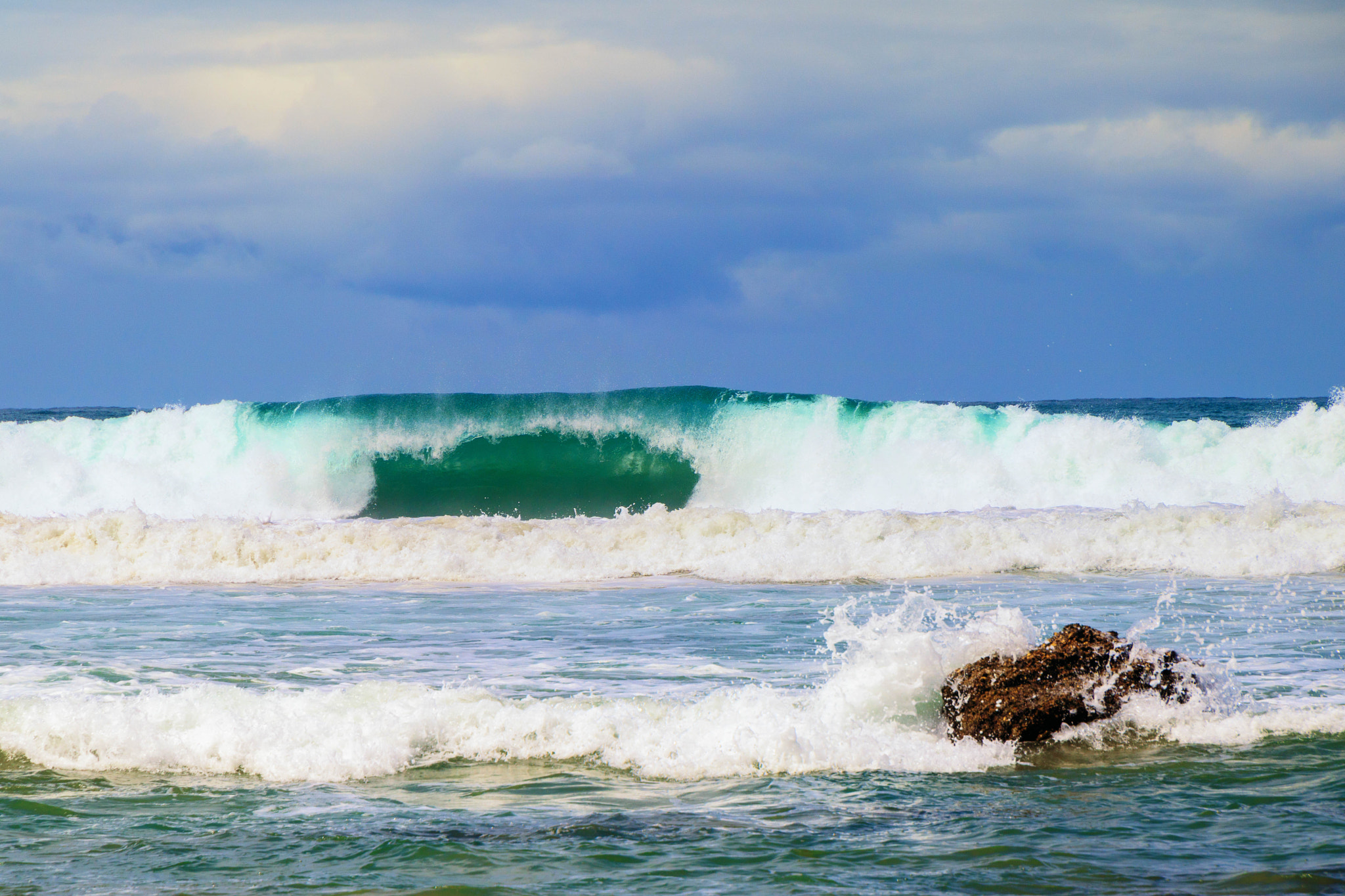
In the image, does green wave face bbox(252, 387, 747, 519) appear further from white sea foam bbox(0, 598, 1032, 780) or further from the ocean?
white sea foam bbox(0, 598, 1032, 780)

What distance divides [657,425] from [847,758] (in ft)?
62.0

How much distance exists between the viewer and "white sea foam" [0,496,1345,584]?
42.4 feet

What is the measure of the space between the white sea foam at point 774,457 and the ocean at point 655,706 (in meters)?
1.20

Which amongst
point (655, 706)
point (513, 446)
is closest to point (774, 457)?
point (513, 446)

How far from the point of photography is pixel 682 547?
558 inches

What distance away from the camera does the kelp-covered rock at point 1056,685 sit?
5.42 meters

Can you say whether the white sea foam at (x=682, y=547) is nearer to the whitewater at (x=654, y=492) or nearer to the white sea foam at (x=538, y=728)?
the whitewater at (x=654, y=492)

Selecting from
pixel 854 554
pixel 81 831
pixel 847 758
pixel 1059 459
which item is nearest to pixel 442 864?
pixel 81 831

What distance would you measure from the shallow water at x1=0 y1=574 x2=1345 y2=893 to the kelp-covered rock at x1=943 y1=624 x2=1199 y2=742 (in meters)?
0.14

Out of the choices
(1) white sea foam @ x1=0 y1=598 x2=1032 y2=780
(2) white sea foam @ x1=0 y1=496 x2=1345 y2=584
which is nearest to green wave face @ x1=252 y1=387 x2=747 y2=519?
(2) white sea foam @ x1=0 y1=496 x2=1345 y2=584

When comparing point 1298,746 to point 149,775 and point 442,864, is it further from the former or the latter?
point 149,775

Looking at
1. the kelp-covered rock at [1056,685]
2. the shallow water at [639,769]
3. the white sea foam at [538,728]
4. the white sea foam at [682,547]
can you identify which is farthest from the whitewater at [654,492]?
the kelp-covered rock at [1056,685]

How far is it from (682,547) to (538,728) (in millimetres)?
8539

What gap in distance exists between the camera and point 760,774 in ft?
17.0
